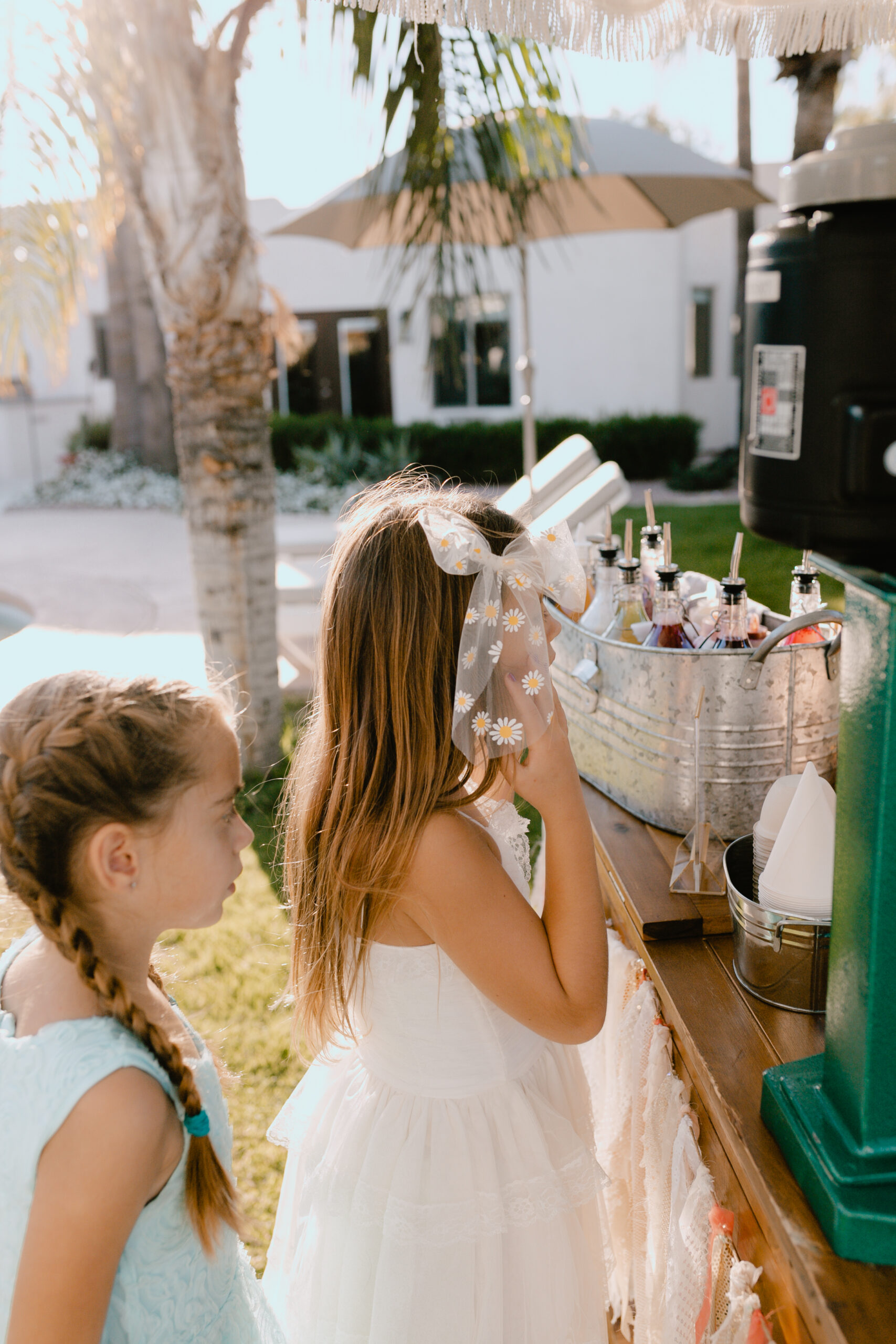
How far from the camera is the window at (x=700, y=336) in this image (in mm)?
14781

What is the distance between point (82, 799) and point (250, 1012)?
88.6 inches

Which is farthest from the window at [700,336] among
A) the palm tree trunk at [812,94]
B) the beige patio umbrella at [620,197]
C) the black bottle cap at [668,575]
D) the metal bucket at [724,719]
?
the metal bucket at [724,719]

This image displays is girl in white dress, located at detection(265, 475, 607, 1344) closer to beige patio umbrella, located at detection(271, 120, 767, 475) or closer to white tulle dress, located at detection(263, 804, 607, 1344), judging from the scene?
white tulle dress, located at detection(263, 804, 607, 1344)

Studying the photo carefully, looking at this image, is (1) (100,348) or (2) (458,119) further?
(1) (100,348)

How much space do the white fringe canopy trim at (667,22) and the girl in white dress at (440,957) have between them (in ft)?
1.95

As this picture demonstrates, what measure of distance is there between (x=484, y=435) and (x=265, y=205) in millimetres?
6144

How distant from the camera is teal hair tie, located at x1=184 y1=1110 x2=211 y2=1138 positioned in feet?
3.52

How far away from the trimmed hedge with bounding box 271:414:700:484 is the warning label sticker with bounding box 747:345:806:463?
12084 mm

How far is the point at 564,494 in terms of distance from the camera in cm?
312

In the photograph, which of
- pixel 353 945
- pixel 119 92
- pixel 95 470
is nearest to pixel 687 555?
pixel 119 92

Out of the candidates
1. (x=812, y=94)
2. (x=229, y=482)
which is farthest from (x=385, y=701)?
(x=812, y=94)

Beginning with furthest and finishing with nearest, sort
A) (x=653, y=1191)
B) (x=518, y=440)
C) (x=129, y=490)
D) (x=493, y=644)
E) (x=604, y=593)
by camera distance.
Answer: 1. (x=129, y=490)
2. (x=518, y=440)
3. (x=604, y=593)
4. (x=653, y=1191)
5. (x=493, y=644)

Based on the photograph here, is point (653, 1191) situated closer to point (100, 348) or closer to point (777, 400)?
point (777, 400)

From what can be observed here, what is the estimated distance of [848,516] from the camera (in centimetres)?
83
